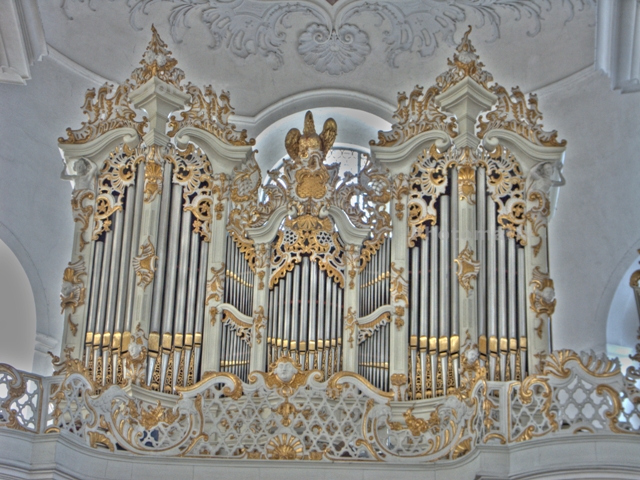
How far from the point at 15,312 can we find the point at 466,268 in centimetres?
512

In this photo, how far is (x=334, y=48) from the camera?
15.7 m

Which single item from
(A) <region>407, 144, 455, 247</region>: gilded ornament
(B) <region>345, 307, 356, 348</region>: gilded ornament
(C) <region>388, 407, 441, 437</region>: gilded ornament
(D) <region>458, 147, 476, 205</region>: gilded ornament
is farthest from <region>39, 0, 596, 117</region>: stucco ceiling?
(C) <region>388, 407, 441, 437</region>: gilded ornament

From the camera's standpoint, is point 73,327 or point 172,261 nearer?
point 73,327

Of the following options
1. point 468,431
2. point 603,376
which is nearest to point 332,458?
point 468,431

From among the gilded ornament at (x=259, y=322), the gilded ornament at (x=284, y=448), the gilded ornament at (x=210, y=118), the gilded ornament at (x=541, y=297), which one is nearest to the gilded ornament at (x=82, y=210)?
the gilded ornament at (x=210, y=118)

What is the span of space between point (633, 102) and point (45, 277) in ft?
22.1

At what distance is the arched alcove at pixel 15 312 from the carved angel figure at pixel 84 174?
118 centimetres

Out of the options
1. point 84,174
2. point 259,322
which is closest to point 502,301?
point 259,322

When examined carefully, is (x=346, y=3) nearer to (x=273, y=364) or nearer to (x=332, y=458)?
(x=273, y=364)

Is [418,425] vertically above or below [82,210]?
below

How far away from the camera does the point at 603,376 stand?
10.8 m

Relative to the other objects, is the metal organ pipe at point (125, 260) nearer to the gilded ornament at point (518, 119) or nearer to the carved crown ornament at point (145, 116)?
the carved crown ornament at point (145, 116)

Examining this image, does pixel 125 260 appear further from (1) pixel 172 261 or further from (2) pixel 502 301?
(2) pixel 502 301

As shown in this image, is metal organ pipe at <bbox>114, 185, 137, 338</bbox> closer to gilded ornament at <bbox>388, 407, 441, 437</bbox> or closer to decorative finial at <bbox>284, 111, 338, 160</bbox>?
decorative finial at <bbox>284, 111, 338, 160</bbox>
